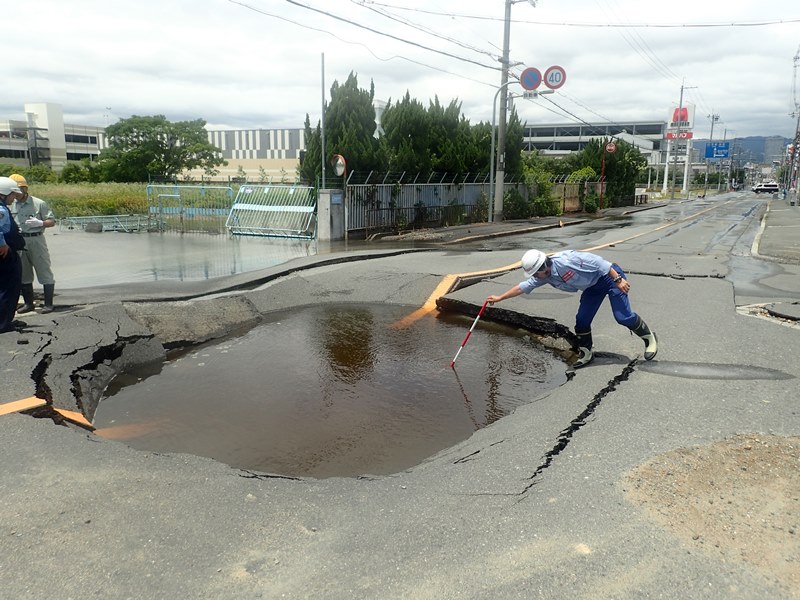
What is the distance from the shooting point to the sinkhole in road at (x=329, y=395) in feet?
15.4

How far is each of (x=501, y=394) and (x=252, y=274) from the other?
6782 mm

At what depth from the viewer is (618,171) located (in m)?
45.8

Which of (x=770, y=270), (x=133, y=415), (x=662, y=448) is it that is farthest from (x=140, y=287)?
(x=770, y=270)

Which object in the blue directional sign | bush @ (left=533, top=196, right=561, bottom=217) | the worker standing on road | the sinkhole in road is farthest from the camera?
the blue directional sign

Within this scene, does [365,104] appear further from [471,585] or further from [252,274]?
[471,585]

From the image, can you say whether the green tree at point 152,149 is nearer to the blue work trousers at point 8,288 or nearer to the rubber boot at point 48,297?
the rubber boot at point 48,297

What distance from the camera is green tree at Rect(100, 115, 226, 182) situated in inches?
2293

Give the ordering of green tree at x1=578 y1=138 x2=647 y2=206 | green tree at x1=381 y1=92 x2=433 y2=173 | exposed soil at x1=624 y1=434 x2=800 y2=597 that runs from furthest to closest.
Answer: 1. green tree at x1=578 y1=138 x2=647 y2=206
2. green tree at x1=381 y1=92 x2=433 y2=173
3. exposed soil at x1=624 y1=434 x2=800 y2=597

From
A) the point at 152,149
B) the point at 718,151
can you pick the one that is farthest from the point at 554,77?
the point at 718,151

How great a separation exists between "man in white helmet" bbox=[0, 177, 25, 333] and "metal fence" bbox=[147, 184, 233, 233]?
46.9ft

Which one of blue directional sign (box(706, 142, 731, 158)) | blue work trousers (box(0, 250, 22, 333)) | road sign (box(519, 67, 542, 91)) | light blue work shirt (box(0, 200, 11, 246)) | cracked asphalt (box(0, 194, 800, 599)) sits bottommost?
cracked asphalt (box(0, 194, 800, 599))

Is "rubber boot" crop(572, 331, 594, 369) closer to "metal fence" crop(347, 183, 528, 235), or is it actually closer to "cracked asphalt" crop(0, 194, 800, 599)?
"cracked asphalt" crop(0, 194, 800, 599)

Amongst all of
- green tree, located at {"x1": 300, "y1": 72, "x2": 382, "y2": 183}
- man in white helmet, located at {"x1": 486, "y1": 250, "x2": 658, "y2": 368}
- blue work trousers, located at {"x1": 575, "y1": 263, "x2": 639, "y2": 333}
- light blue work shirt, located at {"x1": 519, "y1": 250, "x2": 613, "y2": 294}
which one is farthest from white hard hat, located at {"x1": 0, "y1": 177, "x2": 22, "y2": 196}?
green tree, located at {"x1": 300, "y1": 72, "x2": 382, "y2": 183}

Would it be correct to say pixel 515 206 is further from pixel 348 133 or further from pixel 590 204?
pixel 348 133
